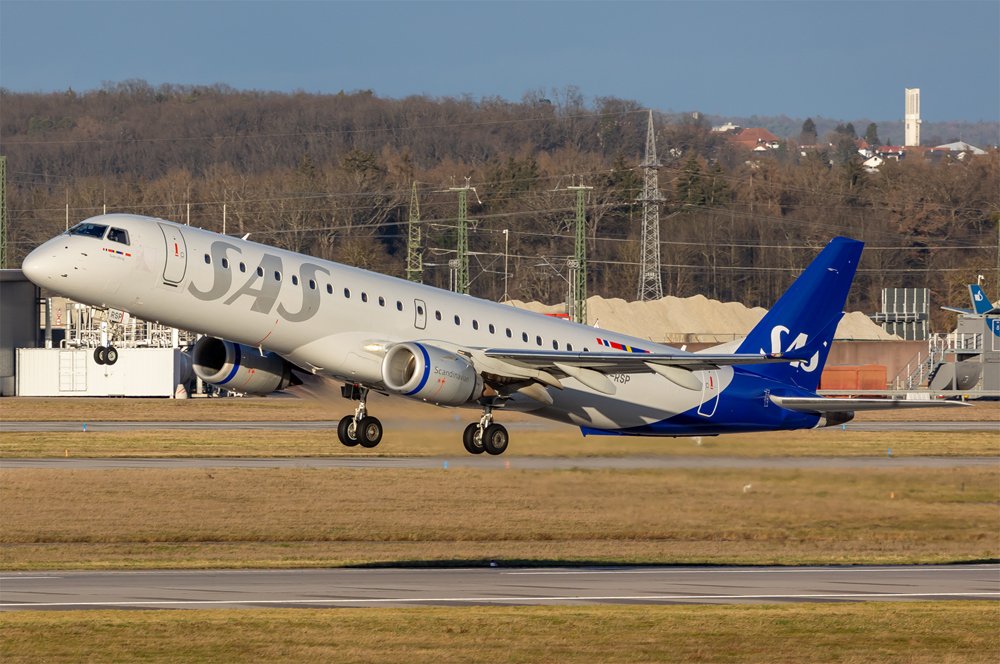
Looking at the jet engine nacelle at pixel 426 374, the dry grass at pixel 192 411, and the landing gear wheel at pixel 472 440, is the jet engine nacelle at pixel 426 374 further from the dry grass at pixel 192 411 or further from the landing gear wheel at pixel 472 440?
the dry grass at pixel 192 411

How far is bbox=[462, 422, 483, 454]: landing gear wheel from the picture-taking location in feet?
137

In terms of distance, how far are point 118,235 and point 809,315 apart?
81.2ft

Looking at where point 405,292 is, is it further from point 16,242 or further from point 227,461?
point 16,242

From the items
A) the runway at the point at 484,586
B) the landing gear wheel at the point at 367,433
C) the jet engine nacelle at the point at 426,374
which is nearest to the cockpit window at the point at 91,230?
the jet engine nacelle at the point at 426,374

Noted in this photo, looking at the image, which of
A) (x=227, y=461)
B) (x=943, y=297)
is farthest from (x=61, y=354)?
(x=943, y=297)

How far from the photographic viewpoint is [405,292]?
42.0 m

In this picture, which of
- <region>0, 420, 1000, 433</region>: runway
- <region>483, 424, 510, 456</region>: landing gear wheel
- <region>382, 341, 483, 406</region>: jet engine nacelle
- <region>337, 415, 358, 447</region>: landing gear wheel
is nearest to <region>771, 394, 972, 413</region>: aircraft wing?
<region>483, 424, 510, 456</region>: landing gear wheel

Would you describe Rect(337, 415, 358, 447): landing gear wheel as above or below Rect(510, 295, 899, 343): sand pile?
below

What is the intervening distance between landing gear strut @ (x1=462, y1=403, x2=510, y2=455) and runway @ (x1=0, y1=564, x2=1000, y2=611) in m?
4.51

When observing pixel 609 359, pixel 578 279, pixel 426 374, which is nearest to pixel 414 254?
pixel 578 279

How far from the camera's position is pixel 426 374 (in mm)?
39781

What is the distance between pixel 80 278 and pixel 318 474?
2925cm

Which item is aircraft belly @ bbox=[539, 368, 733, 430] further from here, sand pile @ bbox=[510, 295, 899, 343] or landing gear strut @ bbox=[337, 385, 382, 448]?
sand pile @ bbox=[510, 295, 899, 343]

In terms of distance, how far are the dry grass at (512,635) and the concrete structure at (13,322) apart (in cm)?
7412
